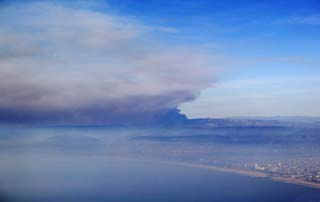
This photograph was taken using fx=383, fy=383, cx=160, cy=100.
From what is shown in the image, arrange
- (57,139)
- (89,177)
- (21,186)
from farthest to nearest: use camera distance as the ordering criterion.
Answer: (89,177)
(57,139)
(21,186)

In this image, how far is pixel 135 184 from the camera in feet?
15.3

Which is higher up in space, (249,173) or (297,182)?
(249,173)

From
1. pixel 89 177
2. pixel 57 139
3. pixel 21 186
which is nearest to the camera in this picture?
pixel 21 186

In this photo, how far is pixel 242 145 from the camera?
193 inches

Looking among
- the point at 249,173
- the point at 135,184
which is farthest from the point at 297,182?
the point at 135,184

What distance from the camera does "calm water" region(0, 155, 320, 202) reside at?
4.09 metres

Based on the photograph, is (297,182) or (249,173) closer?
(297,182)

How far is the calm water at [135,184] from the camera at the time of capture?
4.09 metres

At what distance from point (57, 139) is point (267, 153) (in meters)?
2.48

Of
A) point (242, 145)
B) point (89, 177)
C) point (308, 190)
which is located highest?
point (242, 145)

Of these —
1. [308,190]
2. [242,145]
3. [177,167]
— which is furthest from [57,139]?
[308,190]

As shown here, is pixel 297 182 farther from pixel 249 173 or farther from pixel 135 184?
pixel 135 184

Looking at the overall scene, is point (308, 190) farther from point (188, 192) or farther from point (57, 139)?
point (57, 139)

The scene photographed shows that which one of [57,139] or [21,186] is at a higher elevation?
[57,139]
